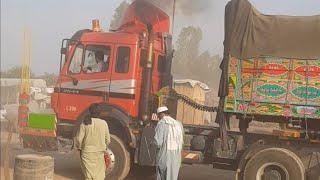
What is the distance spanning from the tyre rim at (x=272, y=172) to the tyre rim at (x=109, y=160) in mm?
2871

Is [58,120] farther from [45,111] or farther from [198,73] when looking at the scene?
[198,73]

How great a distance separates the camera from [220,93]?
352 inches

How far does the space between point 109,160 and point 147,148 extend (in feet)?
2.63

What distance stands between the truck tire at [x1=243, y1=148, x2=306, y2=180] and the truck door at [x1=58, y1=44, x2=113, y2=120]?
3226mm

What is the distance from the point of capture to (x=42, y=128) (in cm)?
1047

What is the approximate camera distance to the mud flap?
969cm

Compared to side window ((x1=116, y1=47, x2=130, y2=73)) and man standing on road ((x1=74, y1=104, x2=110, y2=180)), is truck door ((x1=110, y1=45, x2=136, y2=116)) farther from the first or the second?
man standing on road ((x1=74, y1=104, x2=110, y2=180))

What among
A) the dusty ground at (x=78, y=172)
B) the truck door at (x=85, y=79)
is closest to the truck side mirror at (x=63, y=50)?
the truck door at (x=85, y=79)

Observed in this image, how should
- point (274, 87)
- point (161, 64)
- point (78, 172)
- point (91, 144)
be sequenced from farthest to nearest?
point (78, 172), point (161, 64), point (274, 87), point (91, 144)

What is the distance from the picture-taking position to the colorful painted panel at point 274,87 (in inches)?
334

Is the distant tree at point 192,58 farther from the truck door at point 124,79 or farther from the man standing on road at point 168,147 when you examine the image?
the man standing on road at point 168,147

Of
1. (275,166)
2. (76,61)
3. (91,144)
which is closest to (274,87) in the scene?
(275,166)

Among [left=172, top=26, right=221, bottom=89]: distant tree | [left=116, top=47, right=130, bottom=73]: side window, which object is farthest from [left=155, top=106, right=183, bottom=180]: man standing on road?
[left=172, top=26, right=221, bottom=89]: distant tree

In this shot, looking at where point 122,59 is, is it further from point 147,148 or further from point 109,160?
point 109,160
